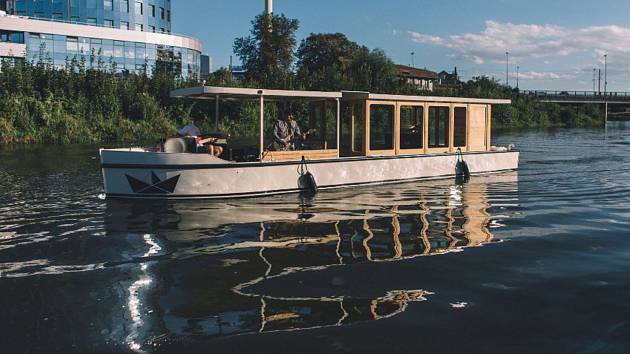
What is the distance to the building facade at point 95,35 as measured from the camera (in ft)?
201

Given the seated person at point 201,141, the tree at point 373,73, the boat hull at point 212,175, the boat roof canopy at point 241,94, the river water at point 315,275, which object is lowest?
the river water at point 315,275

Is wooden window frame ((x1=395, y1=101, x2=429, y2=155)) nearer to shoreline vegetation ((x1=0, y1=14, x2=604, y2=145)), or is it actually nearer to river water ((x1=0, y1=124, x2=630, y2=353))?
river water ((x1=0, y1=124, x2=630, y2=353))

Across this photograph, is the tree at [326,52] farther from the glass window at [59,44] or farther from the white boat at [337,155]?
the white boat at [337,155]

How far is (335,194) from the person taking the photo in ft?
49.7

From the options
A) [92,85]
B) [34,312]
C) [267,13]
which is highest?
[267,13]

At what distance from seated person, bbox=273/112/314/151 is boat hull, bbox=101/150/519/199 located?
2.58 feet

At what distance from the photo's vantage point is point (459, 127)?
19562mm

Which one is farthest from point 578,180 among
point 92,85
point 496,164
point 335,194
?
point 92,85

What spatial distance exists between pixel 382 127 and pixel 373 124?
74 cm

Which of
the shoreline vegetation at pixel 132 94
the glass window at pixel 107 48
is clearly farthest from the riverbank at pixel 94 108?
the glass window at pixel 107 48

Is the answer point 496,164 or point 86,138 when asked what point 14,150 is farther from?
point 496,164

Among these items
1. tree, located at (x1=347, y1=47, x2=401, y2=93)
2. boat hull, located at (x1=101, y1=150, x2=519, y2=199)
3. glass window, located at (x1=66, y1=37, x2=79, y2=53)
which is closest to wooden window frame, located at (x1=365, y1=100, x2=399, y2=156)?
boat hull, located at (x1=101, y1=150, x2=519, y2=199)

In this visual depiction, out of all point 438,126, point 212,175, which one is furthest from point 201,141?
point 438,126

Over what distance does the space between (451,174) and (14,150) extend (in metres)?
22.2
